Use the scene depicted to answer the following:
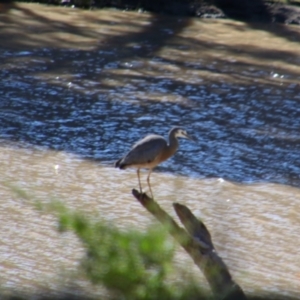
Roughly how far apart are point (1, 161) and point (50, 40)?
546 centimetres

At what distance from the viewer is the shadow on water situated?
8.42 metres

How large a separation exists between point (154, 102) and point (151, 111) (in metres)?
0.46

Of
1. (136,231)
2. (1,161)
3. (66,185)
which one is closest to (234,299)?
(136,231)

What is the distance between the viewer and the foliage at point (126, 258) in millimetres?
1557

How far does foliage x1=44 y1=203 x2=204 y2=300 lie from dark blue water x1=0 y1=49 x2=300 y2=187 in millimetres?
6248

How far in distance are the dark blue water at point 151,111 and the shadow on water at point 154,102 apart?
1 cm

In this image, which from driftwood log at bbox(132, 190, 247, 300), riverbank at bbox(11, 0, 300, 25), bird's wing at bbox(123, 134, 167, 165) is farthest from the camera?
riverbank at bbox(11, 0, 300, 25)

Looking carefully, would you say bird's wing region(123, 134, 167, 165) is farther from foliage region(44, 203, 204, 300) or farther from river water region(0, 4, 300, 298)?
foliage region(44, 203, 204, 300)

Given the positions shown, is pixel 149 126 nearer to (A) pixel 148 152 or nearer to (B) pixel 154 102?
(B) pixel 154 102

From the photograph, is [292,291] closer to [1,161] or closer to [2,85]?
[1,161]

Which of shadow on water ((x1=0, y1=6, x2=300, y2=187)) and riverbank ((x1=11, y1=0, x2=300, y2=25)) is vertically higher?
riverbank ((x1=11, y1=0, x2=300, y2=25))

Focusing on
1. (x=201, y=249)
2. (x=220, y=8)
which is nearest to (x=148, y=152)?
(x=201, y=249)

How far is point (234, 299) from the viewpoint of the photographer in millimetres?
1845

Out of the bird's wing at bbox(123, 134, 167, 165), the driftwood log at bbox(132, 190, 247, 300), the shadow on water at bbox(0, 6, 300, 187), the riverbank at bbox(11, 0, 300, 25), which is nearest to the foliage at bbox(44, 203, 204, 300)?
the driftwood log at bbox(132, 190, 247, 300)
